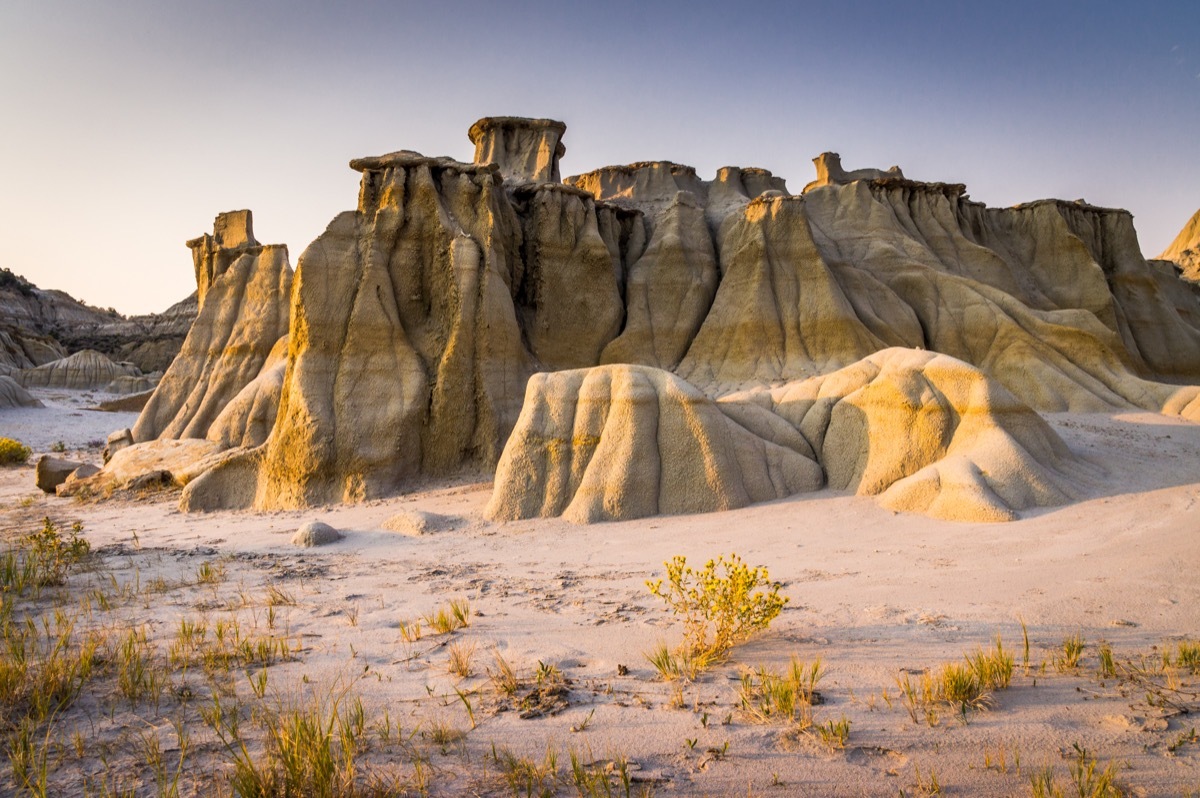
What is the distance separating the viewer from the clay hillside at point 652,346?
991 centimetres

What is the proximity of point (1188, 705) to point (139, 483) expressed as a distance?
18063 mm

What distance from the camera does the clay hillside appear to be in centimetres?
991

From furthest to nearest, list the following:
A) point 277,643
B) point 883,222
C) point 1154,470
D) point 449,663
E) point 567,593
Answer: point 883,222, point 1154,470, point 567,593, point 277,643, point 449,663

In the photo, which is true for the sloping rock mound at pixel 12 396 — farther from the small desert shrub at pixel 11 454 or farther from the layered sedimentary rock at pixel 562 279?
the layered sedimentary rock at pixel 562 279

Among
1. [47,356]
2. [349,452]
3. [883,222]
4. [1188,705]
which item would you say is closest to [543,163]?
[883,222]

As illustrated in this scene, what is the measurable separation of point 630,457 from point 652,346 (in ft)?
37.6

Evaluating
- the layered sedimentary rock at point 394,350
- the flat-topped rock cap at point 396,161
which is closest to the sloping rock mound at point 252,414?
the layered sedimentary rock at point 394,350

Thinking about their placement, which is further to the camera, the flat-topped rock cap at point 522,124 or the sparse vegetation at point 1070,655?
the flat-topped rock cap at point 522,124

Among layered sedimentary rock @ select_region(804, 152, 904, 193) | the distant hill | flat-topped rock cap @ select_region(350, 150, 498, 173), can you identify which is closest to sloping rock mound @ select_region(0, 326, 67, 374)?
the distant hill

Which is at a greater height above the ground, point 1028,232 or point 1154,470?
point 1028,232

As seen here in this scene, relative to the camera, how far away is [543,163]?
26812 mm

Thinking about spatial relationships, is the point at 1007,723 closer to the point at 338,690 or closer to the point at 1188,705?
the point at 1188,705

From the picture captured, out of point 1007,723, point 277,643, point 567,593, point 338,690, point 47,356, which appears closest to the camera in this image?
point 1007,723

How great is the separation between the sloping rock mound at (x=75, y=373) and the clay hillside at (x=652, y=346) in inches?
818
